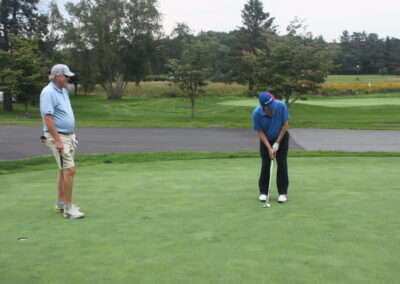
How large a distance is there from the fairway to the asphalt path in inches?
329

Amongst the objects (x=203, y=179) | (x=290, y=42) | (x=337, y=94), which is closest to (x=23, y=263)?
(x=203, y=179)

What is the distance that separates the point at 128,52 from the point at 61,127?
48156 millimetres

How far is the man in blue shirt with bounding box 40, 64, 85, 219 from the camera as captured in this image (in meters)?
6.12

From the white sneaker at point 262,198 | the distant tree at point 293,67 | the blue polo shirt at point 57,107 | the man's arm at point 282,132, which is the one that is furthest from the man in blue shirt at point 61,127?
the distant tree at point 293,67

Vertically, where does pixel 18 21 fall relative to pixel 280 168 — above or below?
above

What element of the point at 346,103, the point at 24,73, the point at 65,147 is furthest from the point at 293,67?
the point at 65,147

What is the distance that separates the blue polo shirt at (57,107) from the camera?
20.1 feet

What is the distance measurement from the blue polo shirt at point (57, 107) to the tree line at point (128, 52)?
2134cm

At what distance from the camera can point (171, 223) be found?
556 cm

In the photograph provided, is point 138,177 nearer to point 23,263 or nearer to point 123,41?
point 23,263

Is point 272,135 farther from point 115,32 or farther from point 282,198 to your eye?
point 115,32

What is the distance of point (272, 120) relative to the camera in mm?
6988

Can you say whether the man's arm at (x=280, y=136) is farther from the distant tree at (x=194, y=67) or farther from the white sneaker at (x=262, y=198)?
the distant tree at (x=194, y=67)

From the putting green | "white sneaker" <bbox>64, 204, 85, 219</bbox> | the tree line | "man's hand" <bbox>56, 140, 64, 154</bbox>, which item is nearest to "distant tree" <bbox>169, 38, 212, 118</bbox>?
the tree line
